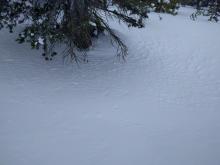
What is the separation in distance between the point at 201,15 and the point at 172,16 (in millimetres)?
1721

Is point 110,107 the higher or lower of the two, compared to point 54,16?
lower

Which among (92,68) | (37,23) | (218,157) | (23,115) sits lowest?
(218,157)

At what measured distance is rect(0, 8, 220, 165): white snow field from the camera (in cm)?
598

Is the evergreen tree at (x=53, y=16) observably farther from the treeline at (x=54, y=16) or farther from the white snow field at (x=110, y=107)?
the white snow field at (x=110, y=107)

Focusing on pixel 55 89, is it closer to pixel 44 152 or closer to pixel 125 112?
pixel 125 112

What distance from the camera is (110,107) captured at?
25.3 feet

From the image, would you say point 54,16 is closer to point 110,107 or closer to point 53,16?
point 53,16

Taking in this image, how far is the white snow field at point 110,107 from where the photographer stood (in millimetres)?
5984

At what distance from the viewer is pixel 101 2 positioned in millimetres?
9117

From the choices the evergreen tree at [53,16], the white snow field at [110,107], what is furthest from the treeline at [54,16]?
the white snow field at [110,107]

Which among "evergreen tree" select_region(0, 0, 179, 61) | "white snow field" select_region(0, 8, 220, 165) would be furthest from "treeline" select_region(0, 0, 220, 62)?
"white snow field" select_region(0, 8, 220, 165)

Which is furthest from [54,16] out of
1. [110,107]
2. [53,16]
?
[110,107]

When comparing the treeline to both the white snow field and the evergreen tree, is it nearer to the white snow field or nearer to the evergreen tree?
the evergreen tree

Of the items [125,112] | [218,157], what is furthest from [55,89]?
[218,157]
